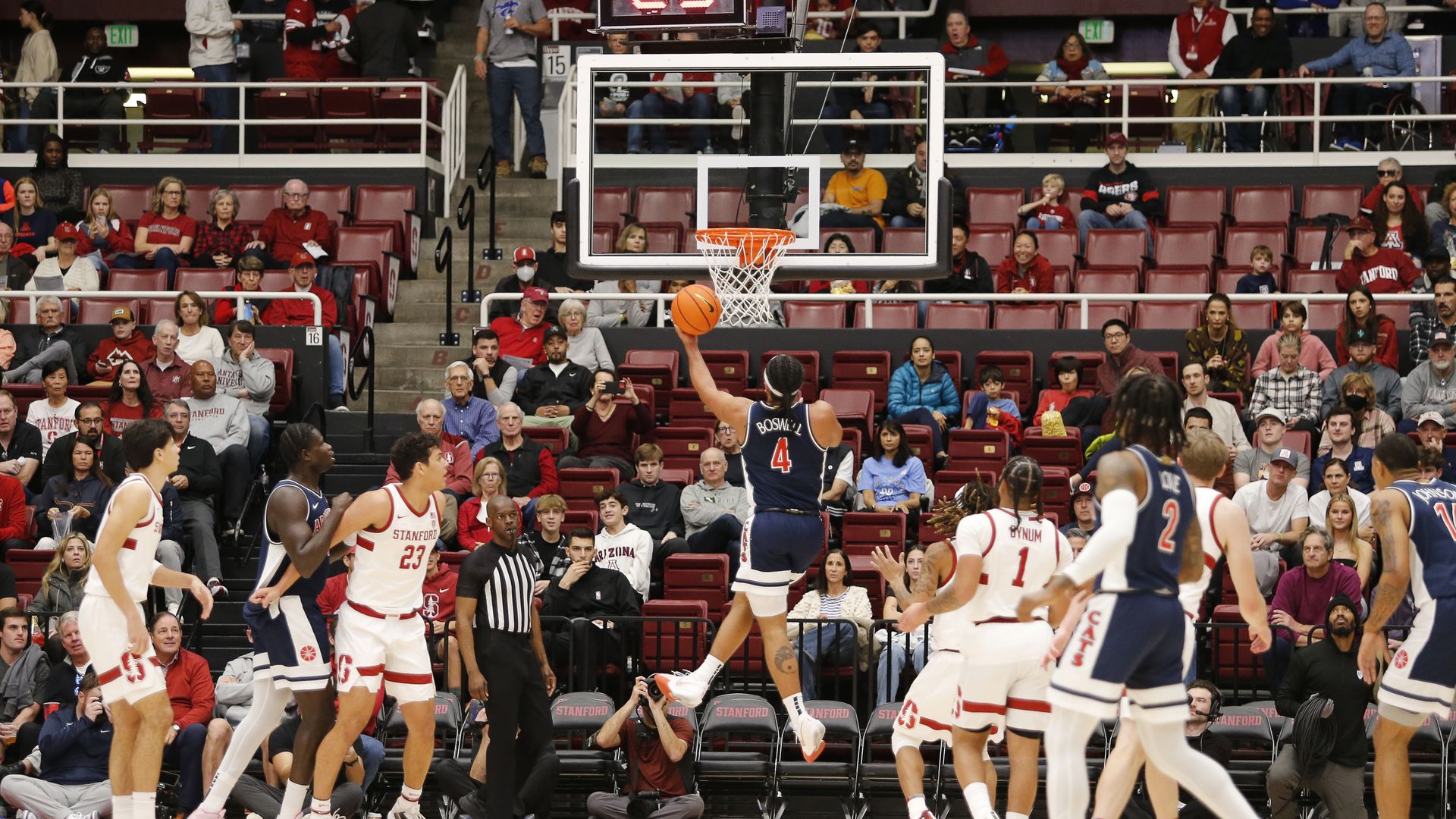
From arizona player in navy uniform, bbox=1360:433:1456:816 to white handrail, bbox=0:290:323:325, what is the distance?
10.7 metres

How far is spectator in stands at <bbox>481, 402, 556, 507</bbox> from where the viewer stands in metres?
14.8

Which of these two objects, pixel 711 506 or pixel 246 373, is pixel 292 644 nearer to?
pixel 711 506

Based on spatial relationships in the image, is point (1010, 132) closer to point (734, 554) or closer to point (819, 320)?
point (819, 320)

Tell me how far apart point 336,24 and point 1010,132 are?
835 centimetres

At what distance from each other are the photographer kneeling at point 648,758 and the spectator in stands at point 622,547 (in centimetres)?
173

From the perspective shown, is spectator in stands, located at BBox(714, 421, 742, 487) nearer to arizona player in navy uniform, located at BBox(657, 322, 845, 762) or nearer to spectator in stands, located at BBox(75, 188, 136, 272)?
arizona player in navy uniform, located at BBox(657, 322, 845, 762)

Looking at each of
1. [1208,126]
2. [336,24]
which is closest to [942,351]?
[1208,126]

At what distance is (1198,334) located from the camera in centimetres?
1616

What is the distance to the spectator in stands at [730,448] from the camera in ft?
48.6

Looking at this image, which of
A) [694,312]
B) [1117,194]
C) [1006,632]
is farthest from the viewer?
[1117,194]

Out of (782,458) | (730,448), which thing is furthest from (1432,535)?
(730,448)

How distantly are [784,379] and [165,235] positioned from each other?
1135 centimetres

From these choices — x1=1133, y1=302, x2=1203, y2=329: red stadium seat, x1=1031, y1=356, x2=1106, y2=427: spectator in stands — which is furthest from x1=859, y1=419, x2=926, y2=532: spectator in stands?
x1=1133, y1=302, x2=1203, y2=329: red stadium seat

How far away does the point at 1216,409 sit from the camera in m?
14.9
